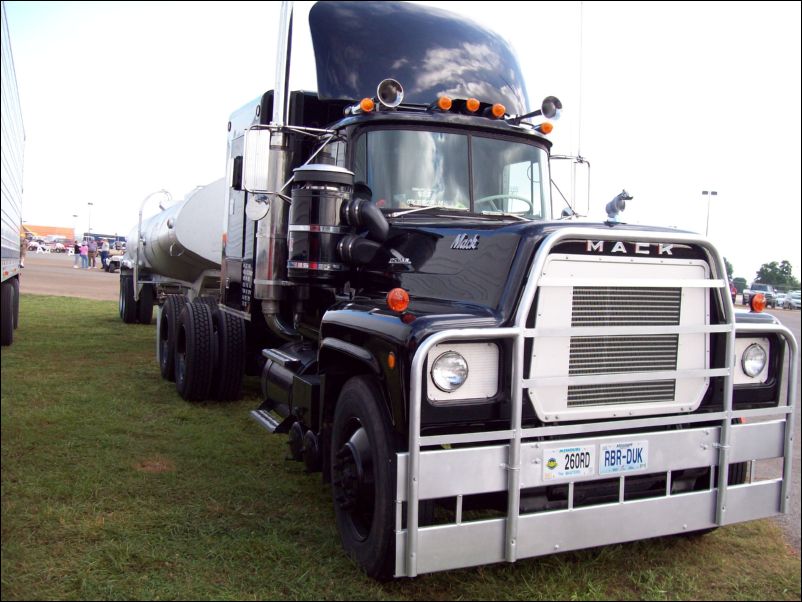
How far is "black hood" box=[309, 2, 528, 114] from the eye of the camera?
568 centimetres

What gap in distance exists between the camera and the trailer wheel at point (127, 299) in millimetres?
15148

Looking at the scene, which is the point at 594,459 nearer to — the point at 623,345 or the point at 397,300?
the point at 623,345

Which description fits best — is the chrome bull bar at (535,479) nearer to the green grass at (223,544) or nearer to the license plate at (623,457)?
the license plate at (623,457)

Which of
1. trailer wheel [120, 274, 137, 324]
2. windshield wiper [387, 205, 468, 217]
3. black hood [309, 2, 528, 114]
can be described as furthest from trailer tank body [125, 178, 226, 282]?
windshield wiper [387, 205, 468, 217]

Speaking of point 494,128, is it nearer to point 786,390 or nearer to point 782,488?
point 786,390

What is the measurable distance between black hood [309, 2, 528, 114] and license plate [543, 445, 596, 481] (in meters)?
3.10

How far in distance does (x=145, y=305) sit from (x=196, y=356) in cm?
805

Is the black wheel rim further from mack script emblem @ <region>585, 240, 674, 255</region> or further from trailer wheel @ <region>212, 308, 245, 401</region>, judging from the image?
trailer wheel @ <region>212, 308, 245, 401</region>

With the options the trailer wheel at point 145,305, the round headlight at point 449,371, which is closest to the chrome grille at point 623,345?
the round headlight at point 449,371

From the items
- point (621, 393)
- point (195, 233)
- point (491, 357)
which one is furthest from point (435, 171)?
point (195, 233)

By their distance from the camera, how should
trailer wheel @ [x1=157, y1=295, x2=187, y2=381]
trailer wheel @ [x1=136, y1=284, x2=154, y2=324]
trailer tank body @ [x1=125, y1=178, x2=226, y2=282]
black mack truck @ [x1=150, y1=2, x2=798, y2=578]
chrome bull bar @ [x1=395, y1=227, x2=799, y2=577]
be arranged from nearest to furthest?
chrome bull bar @ [x1=395, y1=227, x2=799, y2=577]
black mack truck @ [x1=150, y1=2, x2=798, y2=578]
trailer wheel @ [x1=157, y1=295, x2=187, y2=381]
trailer tank body @ [x1=125, y1=178, x2=226, y2=282]
trailer wheel @ [x1=136, y1=284, x2=154, y2=324]

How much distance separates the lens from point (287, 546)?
4180 millimetres

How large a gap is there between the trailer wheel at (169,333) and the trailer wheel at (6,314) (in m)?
6.81

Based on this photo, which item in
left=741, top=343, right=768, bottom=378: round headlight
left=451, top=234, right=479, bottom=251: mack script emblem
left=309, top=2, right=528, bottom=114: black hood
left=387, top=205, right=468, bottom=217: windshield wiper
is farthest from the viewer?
left=309, top=2, right=528, bottom=114: black hood
